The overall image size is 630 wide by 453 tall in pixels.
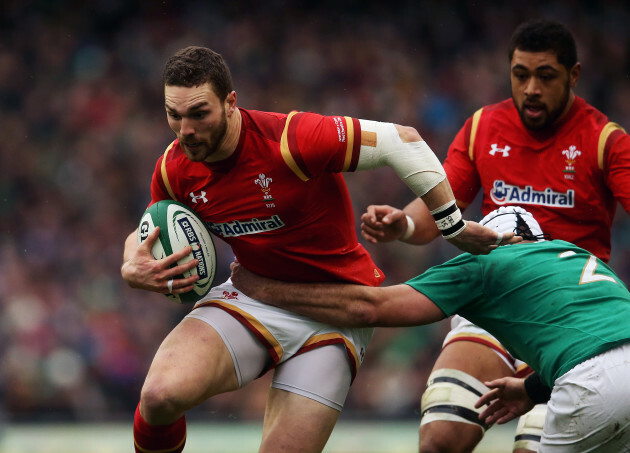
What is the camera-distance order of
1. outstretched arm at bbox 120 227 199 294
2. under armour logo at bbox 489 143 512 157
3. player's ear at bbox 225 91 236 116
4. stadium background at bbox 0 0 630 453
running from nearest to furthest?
outstretched arm at bbox 120 227 199 294
player's ear at bbox 225 91 236 116
under armour logo at bbox 489 143 512 157
stadium background at bbox 0 0 630 453

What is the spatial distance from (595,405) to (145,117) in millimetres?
10002

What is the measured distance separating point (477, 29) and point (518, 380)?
10147mm

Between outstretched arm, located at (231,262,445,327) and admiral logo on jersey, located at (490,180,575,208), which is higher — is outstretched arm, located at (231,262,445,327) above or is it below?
below

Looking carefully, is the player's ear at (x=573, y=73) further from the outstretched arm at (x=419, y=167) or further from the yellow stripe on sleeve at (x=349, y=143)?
the yellow stripe on sleeve at (x=349, y=143)

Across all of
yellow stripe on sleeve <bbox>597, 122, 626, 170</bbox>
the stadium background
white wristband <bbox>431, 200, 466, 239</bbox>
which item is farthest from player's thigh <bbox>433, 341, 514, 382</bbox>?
the stadium background

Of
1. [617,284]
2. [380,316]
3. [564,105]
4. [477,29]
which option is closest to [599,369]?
[617,284]

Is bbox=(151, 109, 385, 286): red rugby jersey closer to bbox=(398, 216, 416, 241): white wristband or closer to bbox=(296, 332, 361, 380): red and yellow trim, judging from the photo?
bbox=(296, 332, 361, 380): red and yellow trim

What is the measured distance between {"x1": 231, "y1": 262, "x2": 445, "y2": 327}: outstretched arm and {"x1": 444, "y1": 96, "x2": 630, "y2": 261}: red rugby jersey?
1.23m

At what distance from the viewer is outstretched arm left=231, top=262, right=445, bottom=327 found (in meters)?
4.57

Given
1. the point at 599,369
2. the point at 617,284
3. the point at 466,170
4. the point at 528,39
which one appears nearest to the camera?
the point at 599,369

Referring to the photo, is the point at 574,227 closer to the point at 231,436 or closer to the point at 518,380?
the point at 518,380

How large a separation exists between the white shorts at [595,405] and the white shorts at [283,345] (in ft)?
4.04

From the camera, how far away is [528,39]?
539 centimetres

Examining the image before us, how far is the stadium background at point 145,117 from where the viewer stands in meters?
10.7
